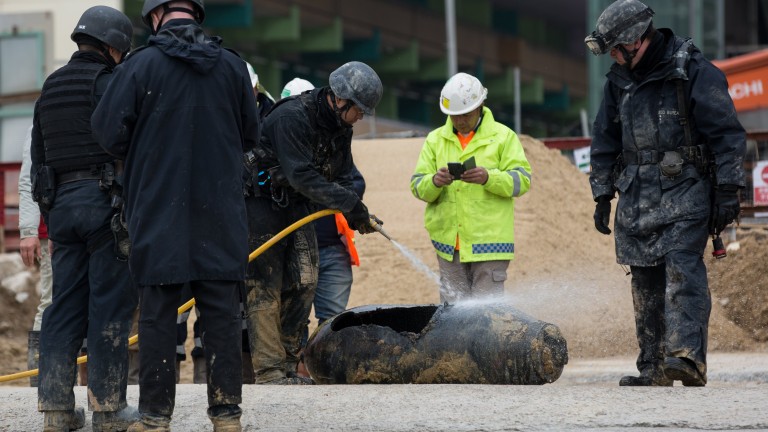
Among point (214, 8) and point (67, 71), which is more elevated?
point (214, 8)

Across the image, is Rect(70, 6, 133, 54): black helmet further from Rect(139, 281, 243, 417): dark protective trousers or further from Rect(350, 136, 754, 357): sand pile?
Rect(350, 136, 754, 357): sand pile

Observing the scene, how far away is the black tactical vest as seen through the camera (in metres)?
6.54

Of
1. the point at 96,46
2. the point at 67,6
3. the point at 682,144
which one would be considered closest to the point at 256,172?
the point at 96,46

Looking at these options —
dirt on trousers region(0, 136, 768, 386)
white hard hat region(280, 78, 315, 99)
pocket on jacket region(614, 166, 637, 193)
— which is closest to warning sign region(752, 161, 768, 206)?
dirt on trousers region(0, 136, 768, 386)

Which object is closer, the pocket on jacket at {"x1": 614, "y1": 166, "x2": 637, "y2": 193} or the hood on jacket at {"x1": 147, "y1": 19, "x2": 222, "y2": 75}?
the hood on jacket at {"x1": 147, "y1": 19, "x2": 222, "y2": 75}

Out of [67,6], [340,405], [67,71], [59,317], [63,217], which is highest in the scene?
[67,6]

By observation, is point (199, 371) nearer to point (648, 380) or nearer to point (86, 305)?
point (648, 380)

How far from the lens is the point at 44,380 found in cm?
656

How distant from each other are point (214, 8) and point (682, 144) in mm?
22359

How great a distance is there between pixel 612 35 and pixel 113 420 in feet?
11.5

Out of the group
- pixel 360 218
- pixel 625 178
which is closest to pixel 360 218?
pixel 360 218

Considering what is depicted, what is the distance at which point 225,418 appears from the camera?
606 cm

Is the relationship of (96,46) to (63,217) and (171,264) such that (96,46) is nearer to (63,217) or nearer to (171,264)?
(63,217)

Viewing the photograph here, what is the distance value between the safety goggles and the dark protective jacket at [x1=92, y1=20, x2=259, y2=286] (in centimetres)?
267
